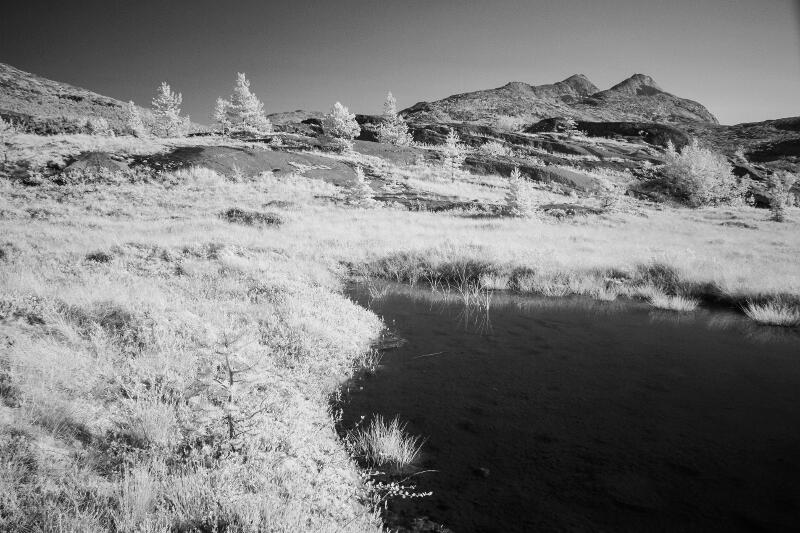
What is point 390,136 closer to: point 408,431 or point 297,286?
point 297,286

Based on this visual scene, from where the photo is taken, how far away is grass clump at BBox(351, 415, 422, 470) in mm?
4879

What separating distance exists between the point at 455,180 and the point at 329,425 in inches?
1793

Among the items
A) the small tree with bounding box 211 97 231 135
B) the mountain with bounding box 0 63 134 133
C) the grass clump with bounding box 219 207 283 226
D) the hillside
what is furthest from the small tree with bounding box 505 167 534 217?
the mountain with bounding box 0 63 134 133

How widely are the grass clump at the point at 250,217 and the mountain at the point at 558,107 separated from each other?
372ft

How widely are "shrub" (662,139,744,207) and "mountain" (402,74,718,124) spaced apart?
284 feet

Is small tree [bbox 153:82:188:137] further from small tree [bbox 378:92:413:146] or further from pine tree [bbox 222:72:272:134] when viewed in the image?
small tree [bbox 378:92:413:146]

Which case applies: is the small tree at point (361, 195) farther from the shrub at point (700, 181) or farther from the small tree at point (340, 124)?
the shrub at point (700, 181)

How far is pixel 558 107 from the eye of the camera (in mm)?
158250

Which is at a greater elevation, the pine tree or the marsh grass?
the pine tree

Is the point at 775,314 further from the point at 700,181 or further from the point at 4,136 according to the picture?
the point at 4,136

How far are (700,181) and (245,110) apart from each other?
65185 mm

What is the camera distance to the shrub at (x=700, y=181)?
1795 inches

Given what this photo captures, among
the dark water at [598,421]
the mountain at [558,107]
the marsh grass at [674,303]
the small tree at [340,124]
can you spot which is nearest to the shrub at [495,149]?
the small tree at [340,124]

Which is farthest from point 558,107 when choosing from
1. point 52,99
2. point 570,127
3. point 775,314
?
point 52,99
